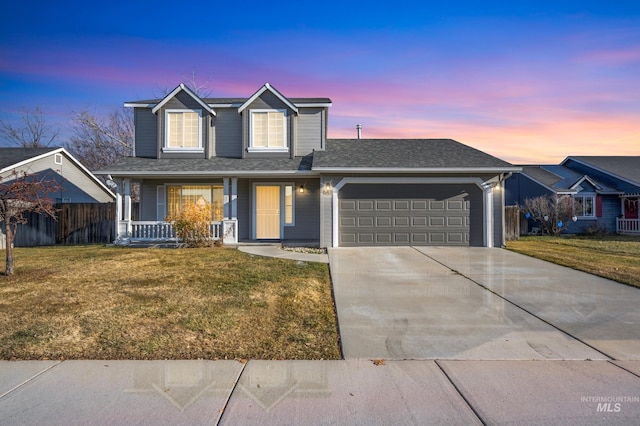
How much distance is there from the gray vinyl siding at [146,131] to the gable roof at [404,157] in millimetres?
6852

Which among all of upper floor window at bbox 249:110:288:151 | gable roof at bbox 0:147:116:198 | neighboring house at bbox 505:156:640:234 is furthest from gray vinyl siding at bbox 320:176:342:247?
neighboring house at bbox 505:156:640:234

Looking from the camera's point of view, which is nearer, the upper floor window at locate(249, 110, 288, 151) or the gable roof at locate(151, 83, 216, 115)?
the gable roof at locate(151, 83, 216, 115)

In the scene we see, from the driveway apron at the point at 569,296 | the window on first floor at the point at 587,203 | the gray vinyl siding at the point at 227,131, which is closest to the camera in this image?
the driveway apron at the point at 569,296

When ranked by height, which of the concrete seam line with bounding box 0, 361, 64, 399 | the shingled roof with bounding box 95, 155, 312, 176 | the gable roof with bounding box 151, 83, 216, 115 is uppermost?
the gable roof with bounding box 151, 83, 216, 115

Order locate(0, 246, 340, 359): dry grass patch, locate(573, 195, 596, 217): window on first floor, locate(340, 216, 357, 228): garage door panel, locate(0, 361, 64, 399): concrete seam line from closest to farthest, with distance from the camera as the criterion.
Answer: locate(0, 361, 64, 399): concrete seam line
locate(0, 246, 340, 359): dry grass patch
locate(340, 216, 357, 228): garage door panel
locate(573, 195, 596, 217): window on first floor

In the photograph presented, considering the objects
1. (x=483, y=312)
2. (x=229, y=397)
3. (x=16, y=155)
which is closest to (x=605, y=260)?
(x=483, y=312)

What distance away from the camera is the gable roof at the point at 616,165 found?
22523 millimetres

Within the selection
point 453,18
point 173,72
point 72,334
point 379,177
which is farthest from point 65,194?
point 453,18

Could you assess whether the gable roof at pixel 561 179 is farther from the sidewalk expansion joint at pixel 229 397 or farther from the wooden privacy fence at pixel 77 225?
the wooden privacy fence at pixel 77 225

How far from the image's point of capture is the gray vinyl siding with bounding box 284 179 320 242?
15109 mm

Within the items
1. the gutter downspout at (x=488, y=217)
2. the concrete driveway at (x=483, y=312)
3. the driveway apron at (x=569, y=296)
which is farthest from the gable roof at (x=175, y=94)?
the gutter downspout at (x=488, y=217)

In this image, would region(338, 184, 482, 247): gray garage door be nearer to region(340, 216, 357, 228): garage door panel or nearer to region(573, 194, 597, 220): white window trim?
region(340, 216, 357, 228): garage door panel

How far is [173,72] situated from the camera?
25.6 meters

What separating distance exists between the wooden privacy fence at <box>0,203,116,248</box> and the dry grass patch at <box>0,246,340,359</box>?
246 inches
